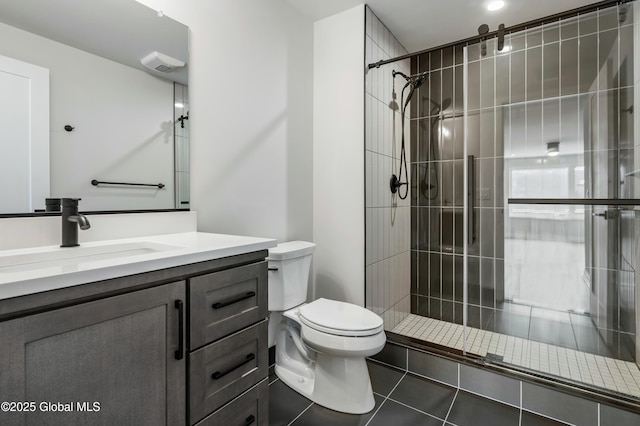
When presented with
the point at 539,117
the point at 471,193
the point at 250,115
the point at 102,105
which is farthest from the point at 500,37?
the point at 102,105

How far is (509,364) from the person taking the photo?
180 centimetres

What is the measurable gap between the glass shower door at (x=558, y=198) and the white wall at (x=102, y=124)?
1.77 metres

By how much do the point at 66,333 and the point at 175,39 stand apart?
1.45m

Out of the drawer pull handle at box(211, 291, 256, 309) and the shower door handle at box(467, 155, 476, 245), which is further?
the shower door handle at box(467, 155, 476, 245)

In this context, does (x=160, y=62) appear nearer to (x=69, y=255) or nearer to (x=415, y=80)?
(x=69, y=255)

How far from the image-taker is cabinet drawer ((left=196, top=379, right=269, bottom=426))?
1087 mm

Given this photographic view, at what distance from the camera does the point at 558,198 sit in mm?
1772

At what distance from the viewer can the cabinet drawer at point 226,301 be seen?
1023 mm

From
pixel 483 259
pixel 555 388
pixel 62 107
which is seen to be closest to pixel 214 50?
pixel 62 107

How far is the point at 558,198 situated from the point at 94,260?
7.21ft

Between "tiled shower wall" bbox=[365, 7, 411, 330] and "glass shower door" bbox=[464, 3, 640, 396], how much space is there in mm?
638

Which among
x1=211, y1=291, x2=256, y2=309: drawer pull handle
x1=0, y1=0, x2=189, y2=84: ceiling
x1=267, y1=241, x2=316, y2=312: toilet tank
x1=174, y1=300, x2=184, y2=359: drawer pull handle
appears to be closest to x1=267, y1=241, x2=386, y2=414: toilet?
x1=267, y1=241, x2=316, y2=312: toilet tank

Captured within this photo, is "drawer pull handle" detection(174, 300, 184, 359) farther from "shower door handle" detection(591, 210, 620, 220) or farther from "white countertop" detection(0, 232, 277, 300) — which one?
"shower door handle" detection(591, 210, 620, 220)

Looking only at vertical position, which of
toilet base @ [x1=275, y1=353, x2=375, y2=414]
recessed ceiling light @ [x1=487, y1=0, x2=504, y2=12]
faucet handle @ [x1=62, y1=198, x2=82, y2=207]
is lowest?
toilet base @ [x1=275, y1=353, x2=375, y2=414]
